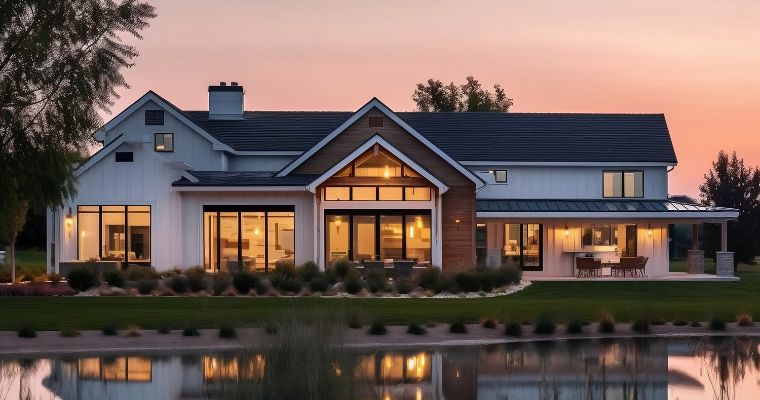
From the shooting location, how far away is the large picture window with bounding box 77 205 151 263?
39.7 m

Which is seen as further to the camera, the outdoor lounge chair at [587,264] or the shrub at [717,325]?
the outdoor lounge chair at [587,264]

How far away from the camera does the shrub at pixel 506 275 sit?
34350 mm

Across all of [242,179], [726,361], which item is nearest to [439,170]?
[242,179]

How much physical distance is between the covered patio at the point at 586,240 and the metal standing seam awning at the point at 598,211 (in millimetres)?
40

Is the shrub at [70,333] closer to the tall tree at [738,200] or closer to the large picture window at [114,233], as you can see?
the large picture window at [114,233]

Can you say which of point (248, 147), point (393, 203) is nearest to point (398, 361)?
point (393, 203)

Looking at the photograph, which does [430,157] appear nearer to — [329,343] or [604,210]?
[604,210]

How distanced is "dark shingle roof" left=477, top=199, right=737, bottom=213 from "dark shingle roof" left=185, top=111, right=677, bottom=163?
179 cm

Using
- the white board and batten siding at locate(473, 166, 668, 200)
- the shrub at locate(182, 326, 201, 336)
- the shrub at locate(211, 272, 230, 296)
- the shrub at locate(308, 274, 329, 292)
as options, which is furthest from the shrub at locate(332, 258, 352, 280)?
the white board and batten siding at locate(473, 166, 668, 200)

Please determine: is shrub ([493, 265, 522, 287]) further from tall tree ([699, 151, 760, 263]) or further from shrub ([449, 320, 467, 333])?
tall tree ([699, 151, 760, 263])

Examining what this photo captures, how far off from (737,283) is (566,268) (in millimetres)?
6856

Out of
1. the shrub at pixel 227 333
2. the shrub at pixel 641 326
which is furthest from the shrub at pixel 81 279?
the shrub at pixel 641 326

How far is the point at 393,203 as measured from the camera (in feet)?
130

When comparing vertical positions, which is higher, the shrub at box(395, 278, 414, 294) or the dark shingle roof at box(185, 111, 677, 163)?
the dark shingle roof at box(185, 111, 677, 163)
